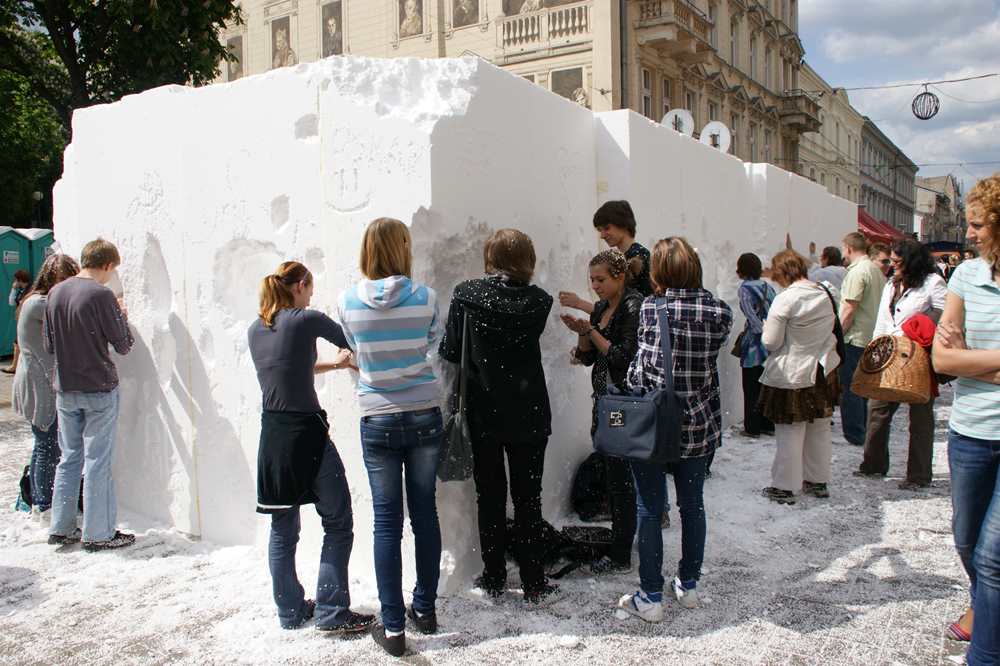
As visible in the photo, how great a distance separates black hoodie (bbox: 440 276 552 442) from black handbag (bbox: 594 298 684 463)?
0.34 m

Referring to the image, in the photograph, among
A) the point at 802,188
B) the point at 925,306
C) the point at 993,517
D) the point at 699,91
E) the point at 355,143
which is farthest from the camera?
the point at 699,91

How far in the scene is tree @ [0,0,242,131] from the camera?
10.1 meters

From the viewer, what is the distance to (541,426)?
3.61 meters

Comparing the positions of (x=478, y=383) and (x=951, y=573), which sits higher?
(x=478, y=383)

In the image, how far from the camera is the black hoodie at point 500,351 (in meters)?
3.46

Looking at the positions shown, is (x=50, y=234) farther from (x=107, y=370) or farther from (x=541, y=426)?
(x=541, y=426)

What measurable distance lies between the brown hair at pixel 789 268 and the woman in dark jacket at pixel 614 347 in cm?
171

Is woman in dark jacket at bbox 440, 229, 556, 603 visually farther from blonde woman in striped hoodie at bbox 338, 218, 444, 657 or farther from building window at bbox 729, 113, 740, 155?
building window at bbox 729, 113, 740, 155

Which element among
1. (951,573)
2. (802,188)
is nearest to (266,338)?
(951,573)

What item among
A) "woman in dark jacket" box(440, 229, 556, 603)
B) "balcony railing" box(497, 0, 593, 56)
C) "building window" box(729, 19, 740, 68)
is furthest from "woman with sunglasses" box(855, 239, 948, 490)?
"building window" box(729, 19, 740, 68)

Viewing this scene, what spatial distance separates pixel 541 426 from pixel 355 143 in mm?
1699

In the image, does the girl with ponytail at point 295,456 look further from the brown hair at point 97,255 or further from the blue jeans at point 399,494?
the brown hair at point 97,255

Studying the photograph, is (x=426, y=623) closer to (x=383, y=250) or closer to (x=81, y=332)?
(x=383, y=250)

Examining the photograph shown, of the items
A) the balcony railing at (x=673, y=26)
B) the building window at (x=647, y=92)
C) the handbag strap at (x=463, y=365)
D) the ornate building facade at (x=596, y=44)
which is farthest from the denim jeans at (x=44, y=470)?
the balcony railing at (x=673, y=26)
